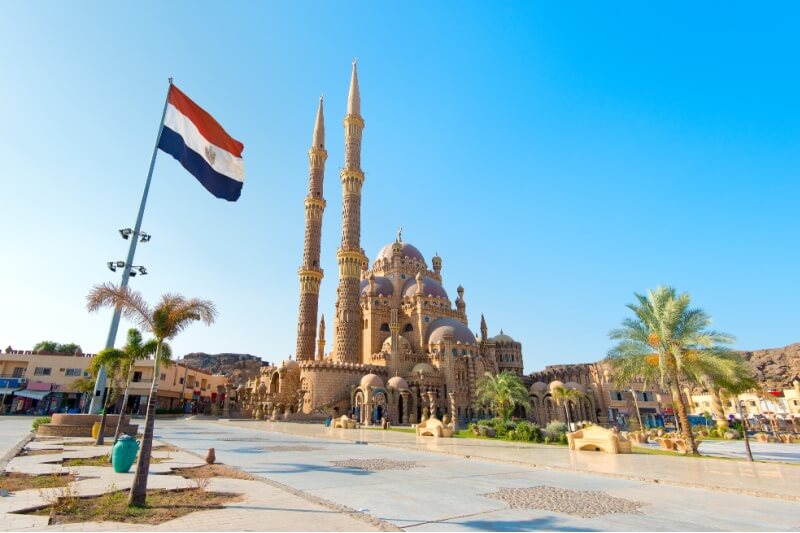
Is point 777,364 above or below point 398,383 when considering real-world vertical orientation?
above

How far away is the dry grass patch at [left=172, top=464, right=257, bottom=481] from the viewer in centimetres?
925

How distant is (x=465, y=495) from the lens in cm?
804

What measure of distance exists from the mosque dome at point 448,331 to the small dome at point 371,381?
31.6 ft

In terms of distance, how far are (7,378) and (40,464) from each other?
52555 millimetres

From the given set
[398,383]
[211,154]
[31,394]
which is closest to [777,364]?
[398,383]

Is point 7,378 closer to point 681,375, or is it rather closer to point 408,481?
point 408,481

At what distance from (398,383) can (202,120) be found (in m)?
31.8

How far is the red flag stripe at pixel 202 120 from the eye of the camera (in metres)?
17.8

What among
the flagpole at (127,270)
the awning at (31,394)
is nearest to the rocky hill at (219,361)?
the awning at (31,394)

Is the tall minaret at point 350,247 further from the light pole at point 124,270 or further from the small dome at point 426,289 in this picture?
the light pole at point 124,270

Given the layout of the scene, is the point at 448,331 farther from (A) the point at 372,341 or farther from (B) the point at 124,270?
(B) the point at 124,270

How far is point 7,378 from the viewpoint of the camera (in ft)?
160

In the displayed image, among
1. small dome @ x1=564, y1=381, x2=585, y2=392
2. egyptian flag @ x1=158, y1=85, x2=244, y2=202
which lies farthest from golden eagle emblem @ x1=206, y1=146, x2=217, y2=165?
small dome @ x1=564, y1=381, x2=585, y2=392

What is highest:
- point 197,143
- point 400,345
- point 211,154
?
point 197,143
